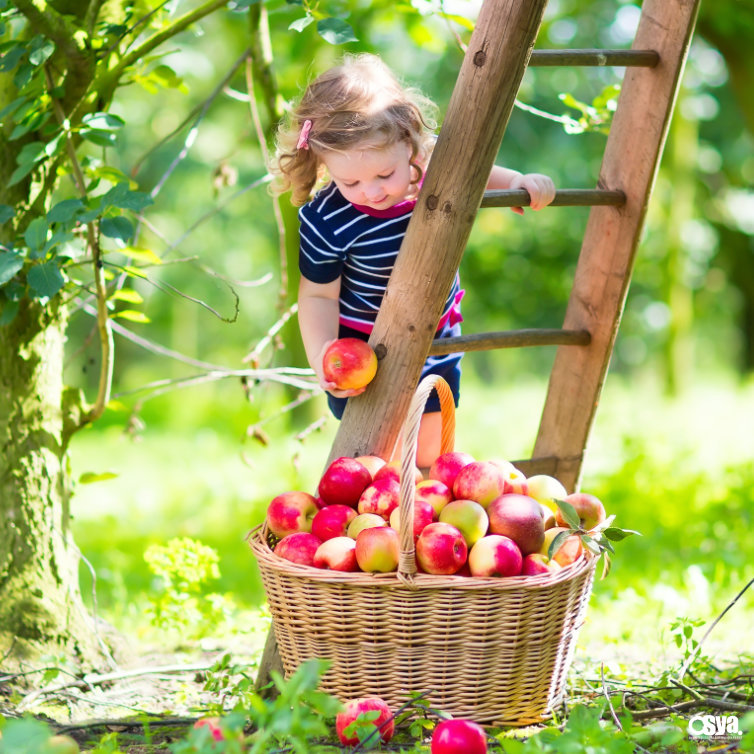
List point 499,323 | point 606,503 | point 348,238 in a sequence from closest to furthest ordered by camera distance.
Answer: point 348,238 → point 606,503 → point 499,323

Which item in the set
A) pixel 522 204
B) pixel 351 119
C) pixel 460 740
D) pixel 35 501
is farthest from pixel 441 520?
pixel 35 501

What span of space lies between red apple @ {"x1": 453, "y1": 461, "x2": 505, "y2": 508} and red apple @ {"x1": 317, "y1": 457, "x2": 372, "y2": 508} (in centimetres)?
21

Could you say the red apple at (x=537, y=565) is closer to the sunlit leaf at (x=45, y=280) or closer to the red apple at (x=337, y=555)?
the red apple at (x=337, y=555)

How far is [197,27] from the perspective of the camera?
2.64 meters

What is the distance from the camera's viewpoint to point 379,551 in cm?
174

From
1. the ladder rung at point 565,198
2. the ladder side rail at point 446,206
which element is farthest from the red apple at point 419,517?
the ladder rung at point 565,198

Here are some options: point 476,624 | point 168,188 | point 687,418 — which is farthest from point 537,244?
point 476,624

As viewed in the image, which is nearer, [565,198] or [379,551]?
[379,551]

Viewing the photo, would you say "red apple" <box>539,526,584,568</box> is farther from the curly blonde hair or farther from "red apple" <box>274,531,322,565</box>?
the curly blonde hair

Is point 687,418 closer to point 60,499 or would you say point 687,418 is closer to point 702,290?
point 60,499

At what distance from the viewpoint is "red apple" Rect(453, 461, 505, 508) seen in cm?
192

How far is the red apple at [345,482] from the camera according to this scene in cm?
199

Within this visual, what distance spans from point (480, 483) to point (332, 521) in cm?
33

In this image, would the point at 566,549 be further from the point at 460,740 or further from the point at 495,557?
the point at 460,740
